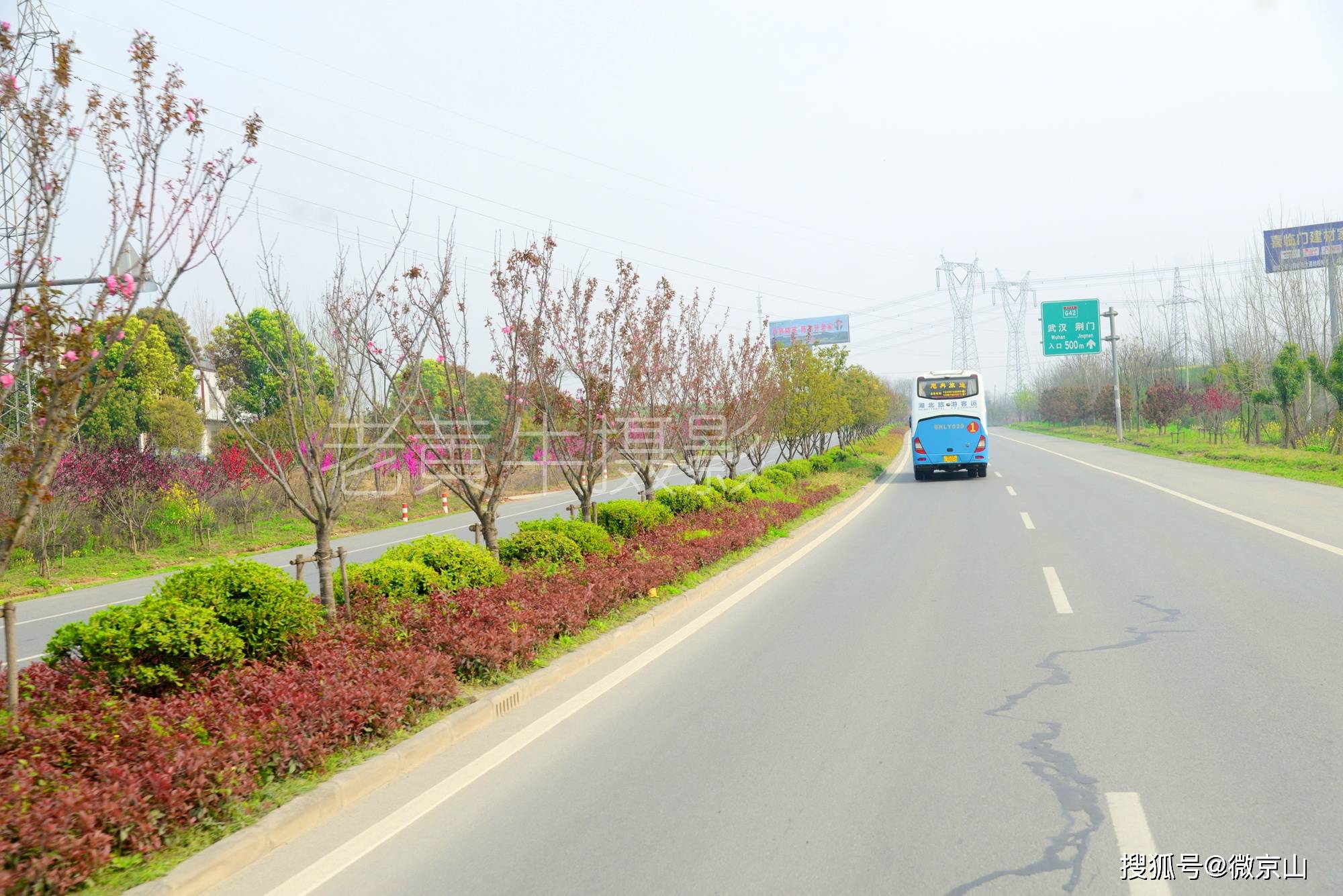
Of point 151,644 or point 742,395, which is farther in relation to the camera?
point 742,395

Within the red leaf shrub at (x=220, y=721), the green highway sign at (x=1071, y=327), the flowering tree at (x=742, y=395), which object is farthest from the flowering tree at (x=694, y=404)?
the green highway sign at (x=1071, y=327)

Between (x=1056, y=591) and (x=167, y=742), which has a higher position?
(x=167, y=742)

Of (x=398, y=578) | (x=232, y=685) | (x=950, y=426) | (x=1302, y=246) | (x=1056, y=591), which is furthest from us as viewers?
(x=1302, y=246)

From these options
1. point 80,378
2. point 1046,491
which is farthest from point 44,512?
point 1046,491

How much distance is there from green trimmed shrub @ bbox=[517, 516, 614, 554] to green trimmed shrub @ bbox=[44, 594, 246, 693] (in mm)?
4420

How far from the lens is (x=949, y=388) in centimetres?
2708

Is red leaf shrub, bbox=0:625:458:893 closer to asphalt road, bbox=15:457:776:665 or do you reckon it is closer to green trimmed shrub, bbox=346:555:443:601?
green trimmed shrub, bbox=346:555:443:601

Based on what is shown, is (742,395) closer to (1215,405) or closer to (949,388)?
(949,388)

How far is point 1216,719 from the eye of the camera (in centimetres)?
493

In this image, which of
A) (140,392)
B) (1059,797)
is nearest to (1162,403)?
(140,392)

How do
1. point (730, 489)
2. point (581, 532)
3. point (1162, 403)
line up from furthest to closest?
1. point (1162, 403)
2. point (730, 489)
3. point (581, 532)

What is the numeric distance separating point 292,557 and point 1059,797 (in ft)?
47.8

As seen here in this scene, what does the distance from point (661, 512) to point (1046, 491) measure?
1159 cm

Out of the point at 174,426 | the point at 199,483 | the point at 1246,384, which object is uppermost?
the point at 174,426
